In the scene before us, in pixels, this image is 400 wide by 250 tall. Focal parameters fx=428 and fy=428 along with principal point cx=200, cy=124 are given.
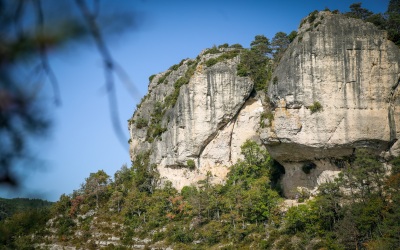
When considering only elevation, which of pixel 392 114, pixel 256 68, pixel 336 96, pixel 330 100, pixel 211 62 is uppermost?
pixel 211 62

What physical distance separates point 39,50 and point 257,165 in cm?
3277

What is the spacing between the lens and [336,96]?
91.1 ft

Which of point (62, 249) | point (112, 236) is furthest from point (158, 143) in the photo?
point (62, 249)

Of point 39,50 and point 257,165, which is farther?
point 257,165

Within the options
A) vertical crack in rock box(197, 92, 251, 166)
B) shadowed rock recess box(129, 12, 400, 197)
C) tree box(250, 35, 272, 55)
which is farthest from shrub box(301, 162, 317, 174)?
tree box(250, 35, 272, 55)

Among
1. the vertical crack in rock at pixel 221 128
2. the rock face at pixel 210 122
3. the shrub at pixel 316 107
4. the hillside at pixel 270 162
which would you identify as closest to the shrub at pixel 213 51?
the hillside at pixel 270 162

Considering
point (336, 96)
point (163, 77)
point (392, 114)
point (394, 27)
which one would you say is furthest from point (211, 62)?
point (392, 114)

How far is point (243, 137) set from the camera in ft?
121

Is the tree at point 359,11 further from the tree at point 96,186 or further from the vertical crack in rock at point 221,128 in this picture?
the tree at point 96,186

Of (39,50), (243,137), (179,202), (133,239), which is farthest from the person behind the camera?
(243,137)

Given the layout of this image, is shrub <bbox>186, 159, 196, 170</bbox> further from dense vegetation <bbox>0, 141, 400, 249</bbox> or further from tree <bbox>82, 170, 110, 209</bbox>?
tree <bbox>82, 170, 110, 209</bbox>

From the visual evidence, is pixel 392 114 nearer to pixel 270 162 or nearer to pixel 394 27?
pixel 394 27

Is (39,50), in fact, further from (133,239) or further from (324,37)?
(133,239)

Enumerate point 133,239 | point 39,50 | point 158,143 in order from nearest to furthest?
point 39,50 → point 133,239 → point 158,143
